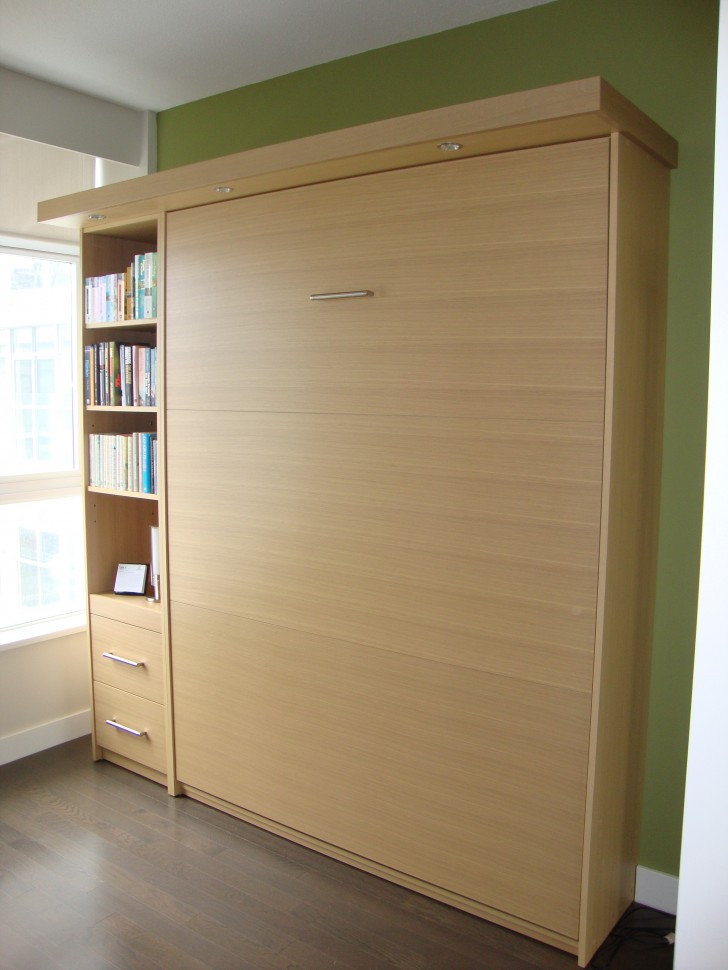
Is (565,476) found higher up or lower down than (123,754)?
higher up

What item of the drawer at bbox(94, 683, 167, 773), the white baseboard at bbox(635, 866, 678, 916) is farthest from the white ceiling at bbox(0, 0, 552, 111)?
the white baseboard at bbox(635, 866, 678, 916)

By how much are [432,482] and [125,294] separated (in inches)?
62.2

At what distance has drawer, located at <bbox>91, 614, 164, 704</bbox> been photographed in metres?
3.13

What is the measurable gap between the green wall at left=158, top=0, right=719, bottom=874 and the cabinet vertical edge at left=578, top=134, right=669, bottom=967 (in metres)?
0.04

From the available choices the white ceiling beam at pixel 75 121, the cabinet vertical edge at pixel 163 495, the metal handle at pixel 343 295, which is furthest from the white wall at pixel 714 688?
the white ceiling beam at pixel 75 121

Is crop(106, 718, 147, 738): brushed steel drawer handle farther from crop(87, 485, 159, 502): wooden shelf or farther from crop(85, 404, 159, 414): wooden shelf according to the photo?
crop(85, 404, 159, 414): wooden shelf

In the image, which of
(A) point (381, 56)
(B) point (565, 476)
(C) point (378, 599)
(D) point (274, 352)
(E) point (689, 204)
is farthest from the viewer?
(A) point (381, 56)

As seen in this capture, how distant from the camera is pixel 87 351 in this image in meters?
3.30

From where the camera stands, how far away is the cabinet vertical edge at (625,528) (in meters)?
2.02

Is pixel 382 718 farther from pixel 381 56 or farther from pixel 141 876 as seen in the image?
pixel 381 56

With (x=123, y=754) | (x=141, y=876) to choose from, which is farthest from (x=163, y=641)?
(x=141, y=876)

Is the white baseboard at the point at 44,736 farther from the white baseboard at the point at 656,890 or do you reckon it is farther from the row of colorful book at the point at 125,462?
the white baseboard at the point at 656,890

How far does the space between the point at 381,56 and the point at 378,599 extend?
1.85 metres

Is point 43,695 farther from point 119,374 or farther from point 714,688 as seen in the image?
point 714,688
